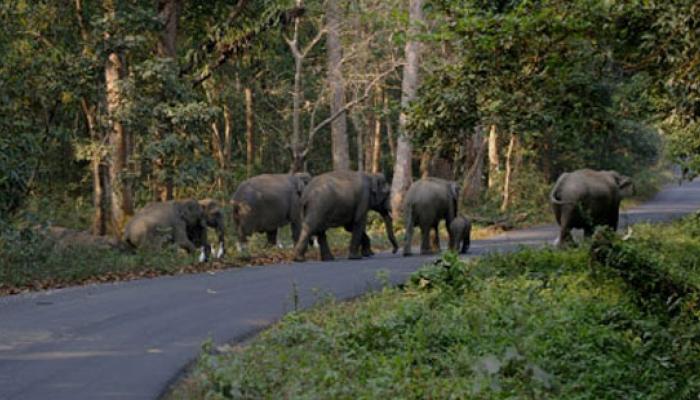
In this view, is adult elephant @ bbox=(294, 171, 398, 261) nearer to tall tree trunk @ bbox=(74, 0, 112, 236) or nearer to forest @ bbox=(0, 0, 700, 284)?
forest @ bbox=(0, 0, 700, 284)

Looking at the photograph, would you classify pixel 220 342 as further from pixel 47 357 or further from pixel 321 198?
pixel 321 198

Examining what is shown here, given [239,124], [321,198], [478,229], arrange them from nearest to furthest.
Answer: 1. [321,198]
2. [478,229]
3. [239,124]

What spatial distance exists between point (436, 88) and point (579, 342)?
4.56 m

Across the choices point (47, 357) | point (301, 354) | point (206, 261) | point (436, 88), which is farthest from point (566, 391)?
point (206, 261)

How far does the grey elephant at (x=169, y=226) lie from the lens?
→ 20484 mm

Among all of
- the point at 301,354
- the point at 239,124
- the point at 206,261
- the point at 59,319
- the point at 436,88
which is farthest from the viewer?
the point at 239,124

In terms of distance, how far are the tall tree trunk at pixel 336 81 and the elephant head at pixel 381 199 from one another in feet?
25.6

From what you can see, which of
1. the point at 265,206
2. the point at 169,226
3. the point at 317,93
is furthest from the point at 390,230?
the point at 317,93

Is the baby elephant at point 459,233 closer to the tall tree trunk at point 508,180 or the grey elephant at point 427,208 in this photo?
the grey elephant at point 427,208

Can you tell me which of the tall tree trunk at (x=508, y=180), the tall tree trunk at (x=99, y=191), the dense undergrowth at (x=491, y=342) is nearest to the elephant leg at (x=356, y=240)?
the tall tree trunk at (x=99, y=191)

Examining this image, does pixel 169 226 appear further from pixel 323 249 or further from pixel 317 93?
pixel 317 93

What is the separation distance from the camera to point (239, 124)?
43031 millimetres

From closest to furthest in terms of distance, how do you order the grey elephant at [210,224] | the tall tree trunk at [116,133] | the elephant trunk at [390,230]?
1. the tall tree trunk at [116,133]
2. the elephant trunk at [390,230]
3. the grey elephant at [210,224]

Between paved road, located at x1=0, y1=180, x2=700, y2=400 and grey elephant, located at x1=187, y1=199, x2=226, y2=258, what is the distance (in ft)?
14.8
